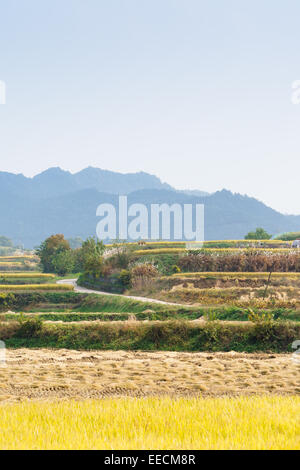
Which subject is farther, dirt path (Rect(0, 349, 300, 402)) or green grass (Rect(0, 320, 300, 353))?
green grass (Rect(0, 320, 300, 353))

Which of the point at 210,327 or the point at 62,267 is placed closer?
the point at 210,327

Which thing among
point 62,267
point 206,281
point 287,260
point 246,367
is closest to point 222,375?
point 246,367

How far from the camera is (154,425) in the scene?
6.48 meters

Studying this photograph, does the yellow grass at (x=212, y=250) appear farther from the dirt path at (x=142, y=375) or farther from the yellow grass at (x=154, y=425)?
the yellow grass at (x=154, y=425)

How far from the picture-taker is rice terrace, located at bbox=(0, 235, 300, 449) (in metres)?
6.44

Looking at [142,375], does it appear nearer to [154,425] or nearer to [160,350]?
[160,350]

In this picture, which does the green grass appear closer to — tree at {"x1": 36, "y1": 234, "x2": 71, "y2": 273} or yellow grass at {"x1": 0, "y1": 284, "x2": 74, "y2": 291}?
yellow grass at {"x1": 0, "y1": 284, "x2": 74, "y2": 291}

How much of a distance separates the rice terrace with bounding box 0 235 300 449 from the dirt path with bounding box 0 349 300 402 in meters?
0.03

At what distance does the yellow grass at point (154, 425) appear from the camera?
5.57 m

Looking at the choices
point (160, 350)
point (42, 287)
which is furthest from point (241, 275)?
point (160, 350)

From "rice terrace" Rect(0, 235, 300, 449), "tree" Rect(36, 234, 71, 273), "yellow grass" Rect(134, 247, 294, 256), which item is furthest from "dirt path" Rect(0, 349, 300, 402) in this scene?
"tree" Rect(36, 234, 71, 273)

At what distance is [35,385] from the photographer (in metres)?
10.7
